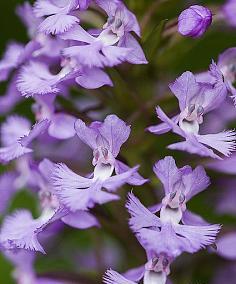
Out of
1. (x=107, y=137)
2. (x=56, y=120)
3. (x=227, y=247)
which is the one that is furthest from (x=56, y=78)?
(x=227, y=247)

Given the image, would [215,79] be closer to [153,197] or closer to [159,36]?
[159,36]

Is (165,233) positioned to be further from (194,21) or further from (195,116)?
(194,21)

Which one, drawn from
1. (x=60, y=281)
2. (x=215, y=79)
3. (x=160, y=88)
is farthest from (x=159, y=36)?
(x=60, y=281)

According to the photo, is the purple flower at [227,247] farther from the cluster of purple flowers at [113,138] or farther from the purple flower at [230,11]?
the purple flower at [230,11]

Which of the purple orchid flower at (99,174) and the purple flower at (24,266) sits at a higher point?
the purple orchid flower at (99,174)

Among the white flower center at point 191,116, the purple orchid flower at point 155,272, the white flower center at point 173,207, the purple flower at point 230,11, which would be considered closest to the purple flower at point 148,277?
the purple orchid flower at point 155,272

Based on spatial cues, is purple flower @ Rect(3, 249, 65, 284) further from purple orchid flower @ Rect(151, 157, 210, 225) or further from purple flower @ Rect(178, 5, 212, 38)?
purple flower @ Rect(178, 5, 212, 38)

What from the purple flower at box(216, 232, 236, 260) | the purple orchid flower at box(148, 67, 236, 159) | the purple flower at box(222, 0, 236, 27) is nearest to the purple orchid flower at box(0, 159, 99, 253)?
the purple orchid flower at box(148, 67, 236, 159)
